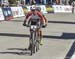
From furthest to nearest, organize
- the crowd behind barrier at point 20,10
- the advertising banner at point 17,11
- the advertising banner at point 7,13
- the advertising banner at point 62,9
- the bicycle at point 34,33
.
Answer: the advertising banner at point 62,9
the advertising banner at point 17,11
the advertising banner at point 7,13
the crowd behind barrier at point 20,10
the bicycle at point 34,33

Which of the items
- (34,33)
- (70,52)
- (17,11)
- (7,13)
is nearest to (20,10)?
(17,11)

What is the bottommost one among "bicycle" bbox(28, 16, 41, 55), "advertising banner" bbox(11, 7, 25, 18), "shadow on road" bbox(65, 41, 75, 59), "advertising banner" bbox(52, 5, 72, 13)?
"advertising banner" bbox(52, 5, 72, 13)

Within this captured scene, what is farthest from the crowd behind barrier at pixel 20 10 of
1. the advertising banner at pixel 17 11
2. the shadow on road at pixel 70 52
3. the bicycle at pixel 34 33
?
the bicycle at pixel 34 33

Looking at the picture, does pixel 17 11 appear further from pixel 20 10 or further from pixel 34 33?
pixel 34 33

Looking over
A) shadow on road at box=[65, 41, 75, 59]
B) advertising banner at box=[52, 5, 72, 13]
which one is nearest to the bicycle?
shadow on road at box=[65, 41, 75, 59]

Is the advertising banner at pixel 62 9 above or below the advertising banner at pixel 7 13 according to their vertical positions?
below

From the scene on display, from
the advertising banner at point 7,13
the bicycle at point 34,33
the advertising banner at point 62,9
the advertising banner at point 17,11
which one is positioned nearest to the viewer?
the bicycle at point 34,33

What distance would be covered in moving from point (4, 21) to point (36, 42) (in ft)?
60.2

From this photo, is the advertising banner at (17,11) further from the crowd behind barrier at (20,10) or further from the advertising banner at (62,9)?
the advertising banner at (62,9)

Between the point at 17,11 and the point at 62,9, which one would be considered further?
the point at 62,9

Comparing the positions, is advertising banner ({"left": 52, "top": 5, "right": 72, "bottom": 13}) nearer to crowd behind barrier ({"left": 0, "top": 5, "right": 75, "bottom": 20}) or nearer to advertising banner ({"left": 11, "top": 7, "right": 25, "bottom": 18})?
crowd behind barrier ({"left": 0, "top": 5, "right": 75, "bottom": 20})

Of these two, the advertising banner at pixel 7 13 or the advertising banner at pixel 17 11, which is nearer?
the advertising banner at pixel 7 13

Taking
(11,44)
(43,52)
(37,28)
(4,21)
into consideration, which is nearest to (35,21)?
(37,28)

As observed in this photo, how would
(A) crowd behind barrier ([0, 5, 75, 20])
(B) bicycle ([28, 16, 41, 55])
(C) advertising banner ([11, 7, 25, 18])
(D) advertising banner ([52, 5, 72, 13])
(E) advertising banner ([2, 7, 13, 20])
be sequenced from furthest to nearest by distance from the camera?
(D) advertising banner ([52, 5, 72, 13]) → (C) advertising banner ([11, 7, 25, 18]) → (E) advertising banner ([2, 7, 13, 20]) → (A) crowd behind barrier ([0, 5, 75, 20]) → (B) bicycle ([28, 16, 41, 55])
